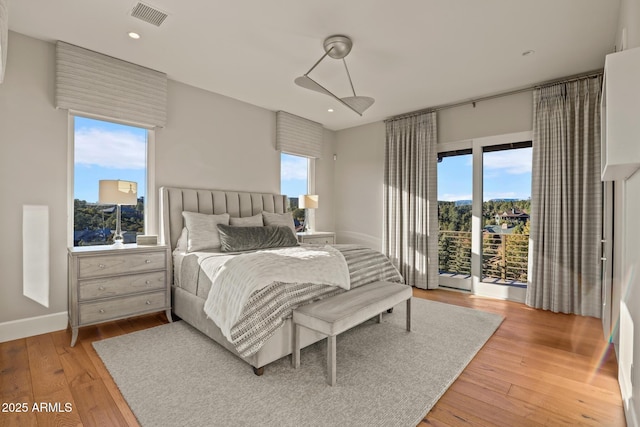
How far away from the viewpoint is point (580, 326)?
3.22 m

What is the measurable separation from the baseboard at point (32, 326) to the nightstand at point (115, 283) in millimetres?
175

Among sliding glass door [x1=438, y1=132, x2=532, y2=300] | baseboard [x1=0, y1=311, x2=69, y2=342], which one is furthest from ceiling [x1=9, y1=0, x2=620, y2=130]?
baseboard [x1=0, y1=311, x2=69, y2=342]

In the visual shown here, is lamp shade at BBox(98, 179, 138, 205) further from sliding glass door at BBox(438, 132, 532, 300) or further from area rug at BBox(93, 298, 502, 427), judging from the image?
sliding glass door at BBox(438, 132, 532, 300)

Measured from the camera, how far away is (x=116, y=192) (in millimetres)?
2971

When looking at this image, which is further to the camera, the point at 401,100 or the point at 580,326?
the point at 401,100

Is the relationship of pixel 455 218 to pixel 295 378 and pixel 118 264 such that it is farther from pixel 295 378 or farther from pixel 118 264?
pixel 118 264

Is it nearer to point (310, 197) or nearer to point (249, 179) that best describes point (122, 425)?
point (249, 179)

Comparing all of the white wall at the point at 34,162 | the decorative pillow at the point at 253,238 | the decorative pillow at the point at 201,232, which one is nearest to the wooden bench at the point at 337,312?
the decorative pillow at the point at 253,238

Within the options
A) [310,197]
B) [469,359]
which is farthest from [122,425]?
[310,197]

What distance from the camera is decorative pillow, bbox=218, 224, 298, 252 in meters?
3.40

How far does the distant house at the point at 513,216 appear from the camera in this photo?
407cm

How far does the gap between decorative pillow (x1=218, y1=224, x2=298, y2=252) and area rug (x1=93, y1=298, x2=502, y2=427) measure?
907 millimetres

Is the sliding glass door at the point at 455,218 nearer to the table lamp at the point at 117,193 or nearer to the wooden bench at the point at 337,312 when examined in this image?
the wooden bench at the point at 337,312

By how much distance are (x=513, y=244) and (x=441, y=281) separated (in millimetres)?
1144
